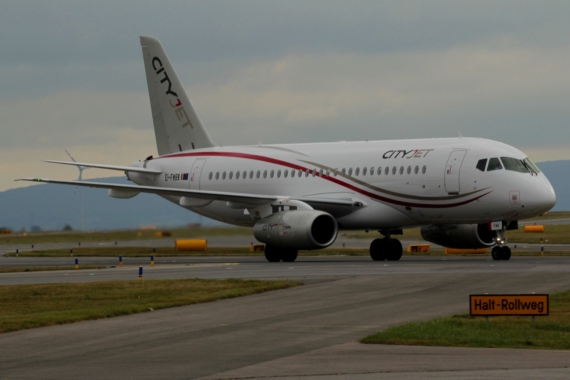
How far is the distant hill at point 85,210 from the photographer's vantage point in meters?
54.3

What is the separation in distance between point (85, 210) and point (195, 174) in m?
21.7

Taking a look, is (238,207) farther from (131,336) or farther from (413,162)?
(131,336)

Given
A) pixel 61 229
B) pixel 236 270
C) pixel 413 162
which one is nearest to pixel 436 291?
pixel 236 270

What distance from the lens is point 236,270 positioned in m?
36.9

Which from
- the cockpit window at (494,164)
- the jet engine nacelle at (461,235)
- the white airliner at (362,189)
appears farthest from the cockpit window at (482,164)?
the jet engine nacelle at (461,235)

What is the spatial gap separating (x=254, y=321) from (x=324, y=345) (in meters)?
3.89

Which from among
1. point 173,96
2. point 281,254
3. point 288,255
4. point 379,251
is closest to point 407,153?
point 379,251

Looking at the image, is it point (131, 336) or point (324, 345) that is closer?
point (324, 345)

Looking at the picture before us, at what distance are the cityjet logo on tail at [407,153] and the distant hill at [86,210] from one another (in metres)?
11.4

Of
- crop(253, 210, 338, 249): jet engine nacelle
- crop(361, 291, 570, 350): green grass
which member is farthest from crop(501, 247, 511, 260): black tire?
crop(361, 291, 570, 350): green grass

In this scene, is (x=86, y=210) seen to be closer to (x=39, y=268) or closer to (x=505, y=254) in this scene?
(x=39, y=268)

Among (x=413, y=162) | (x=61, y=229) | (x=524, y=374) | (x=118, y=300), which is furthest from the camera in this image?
(x=61, y=229)

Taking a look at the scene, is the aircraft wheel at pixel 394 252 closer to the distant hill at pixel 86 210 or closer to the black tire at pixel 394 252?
the black tire at pixel 394 252

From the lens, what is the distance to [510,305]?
18953 mm
